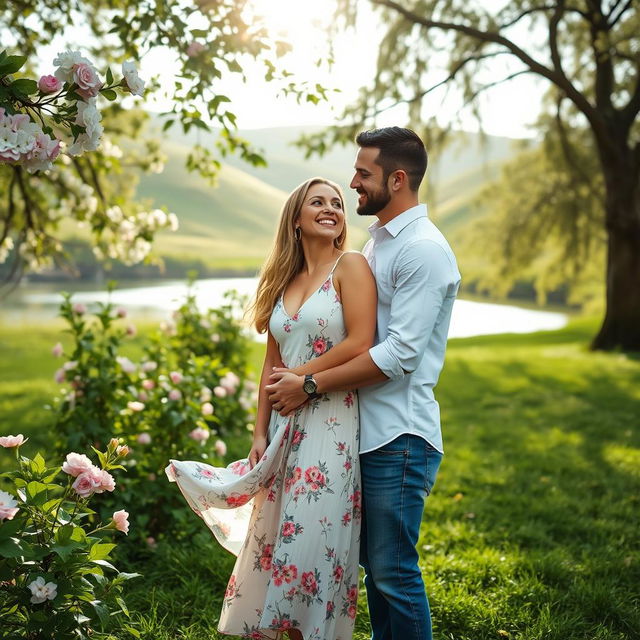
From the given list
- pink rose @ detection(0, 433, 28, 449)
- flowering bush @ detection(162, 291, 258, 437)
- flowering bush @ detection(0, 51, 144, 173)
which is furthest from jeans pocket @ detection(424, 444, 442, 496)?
flowering bush @ detection(162, 291, 258, 437)

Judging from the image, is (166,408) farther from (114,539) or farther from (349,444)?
(349,444)

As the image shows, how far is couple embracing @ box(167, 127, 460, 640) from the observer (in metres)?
2.52

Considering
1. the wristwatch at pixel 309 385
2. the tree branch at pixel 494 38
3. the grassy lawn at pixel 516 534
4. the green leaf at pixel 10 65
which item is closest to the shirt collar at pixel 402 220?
the wristwatch at pixel 309 385

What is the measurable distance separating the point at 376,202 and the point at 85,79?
45.1 inches

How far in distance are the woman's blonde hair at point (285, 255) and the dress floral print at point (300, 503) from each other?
0.37ft

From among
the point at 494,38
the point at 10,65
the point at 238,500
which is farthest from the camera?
the point at 494,38

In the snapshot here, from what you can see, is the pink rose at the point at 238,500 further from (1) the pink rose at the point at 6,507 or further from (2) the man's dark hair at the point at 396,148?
(2) the man's dark hair at the point at 396,148

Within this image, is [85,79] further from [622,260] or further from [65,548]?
[622,260]

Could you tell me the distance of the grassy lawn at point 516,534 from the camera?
11.2ft

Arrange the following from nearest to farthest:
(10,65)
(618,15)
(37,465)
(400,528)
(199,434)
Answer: (10,65), (37,465), (400,528), (199,434), (618,15)

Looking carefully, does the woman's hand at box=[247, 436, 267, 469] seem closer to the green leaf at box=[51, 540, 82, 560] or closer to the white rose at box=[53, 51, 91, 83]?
the green leaf at box=[51, 540, 82, 560]

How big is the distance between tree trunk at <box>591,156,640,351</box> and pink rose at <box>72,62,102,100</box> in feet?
38.3

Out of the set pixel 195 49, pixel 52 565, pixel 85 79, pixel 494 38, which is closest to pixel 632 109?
pixel 494 38

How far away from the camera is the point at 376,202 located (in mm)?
2695
